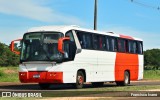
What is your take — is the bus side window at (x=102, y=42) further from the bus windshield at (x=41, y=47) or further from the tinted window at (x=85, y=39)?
the bus windshield at (x=41, y=47)

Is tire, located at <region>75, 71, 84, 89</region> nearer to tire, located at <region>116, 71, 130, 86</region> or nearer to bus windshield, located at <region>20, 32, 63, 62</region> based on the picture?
bus windshield, located at <region>20, 32, 63, 62</region>

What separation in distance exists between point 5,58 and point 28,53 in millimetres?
106905


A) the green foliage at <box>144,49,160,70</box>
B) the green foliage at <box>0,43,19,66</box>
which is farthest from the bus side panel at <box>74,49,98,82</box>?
the green foliage at <box>144,49,160,70</box>

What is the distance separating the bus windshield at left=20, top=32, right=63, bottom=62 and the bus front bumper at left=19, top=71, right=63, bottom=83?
2.42 feet

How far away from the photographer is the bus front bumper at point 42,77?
24.8m

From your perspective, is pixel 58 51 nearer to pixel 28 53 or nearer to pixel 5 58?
pixel 28 53

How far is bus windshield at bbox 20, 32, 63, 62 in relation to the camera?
2491 cm

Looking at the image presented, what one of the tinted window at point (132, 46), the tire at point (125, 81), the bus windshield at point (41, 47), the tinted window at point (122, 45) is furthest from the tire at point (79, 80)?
the tinted window at point (132, 46)

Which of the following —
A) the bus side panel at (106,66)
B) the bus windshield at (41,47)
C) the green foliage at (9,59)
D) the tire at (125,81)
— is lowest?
the tire at (125,81)

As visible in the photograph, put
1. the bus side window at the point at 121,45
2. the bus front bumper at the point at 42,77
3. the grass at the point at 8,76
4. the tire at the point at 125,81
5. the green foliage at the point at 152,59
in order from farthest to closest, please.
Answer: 1. the green foliage at the point at 152,59
2. the grass at the point at 8,76
3. the tire at the point at 125,81
4. the bus side window at the point at 121,45
5. the bus front bumper at the point at 42,77

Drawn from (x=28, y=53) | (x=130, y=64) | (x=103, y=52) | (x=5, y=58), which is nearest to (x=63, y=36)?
(x=28, y=53)

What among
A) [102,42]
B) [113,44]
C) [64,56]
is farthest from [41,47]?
[113,44]

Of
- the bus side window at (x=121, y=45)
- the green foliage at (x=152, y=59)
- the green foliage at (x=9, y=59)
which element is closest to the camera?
the bus side window at (x=121, y=45)

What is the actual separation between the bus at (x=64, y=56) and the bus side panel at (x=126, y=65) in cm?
137
